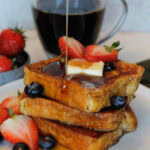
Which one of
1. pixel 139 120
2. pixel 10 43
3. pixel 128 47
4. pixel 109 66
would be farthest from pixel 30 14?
pixel 139 120

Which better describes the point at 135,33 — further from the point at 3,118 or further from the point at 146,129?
the point at 3,118

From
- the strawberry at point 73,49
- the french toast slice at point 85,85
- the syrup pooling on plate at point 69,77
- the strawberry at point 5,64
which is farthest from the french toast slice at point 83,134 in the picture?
the strawberry at point 5,64

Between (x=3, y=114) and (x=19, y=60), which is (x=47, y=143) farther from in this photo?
(x=19, y=60)

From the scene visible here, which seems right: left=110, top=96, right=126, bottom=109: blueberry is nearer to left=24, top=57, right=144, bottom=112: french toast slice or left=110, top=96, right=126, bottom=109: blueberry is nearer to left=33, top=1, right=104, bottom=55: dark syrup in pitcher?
left=24, top=57, right=144, bottom=112: french toast slice

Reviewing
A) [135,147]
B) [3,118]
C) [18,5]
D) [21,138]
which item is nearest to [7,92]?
[3,118]

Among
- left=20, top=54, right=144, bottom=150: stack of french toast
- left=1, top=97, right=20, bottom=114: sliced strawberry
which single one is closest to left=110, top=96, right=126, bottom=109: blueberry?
left=20, top=54, right=144, bottom=150: stack of french toast

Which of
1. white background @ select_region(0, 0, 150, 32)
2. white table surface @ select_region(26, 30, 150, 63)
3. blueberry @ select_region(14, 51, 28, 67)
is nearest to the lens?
blueberry @ select_region(14, 51, 28, 67)

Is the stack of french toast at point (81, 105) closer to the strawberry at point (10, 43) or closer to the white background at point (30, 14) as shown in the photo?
the strawberry at point (10, 43)
